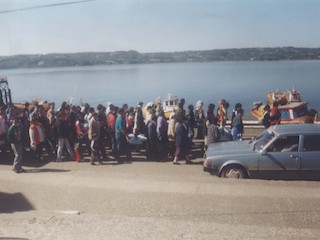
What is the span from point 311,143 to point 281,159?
90cm

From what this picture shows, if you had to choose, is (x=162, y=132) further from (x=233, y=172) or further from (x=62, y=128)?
(x=62, y=128)

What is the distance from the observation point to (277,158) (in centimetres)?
1040

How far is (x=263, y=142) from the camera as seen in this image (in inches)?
428

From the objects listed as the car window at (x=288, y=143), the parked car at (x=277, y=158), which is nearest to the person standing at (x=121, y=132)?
the parked car at (x=277, y=158)

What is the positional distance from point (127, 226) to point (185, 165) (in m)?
4.94

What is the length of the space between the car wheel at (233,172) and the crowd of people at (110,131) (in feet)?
6.28

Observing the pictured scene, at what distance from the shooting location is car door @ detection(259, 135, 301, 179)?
10336 mm

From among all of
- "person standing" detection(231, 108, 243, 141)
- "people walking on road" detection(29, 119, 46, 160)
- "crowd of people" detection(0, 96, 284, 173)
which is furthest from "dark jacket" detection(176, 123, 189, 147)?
"people walking on road" detection(29, 119, 46, 160)

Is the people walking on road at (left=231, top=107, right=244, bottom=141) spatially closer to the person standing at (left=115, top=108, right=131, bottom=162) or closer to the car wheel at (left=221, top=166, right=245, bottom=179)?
the car wheel at (left=221, top=166, right=245, bottom=179)

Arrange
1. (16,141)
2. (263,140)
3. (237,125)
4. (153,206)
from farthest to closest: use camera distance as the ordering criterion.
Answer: (237,125) < (16,141) < (263,140) < (153,206)

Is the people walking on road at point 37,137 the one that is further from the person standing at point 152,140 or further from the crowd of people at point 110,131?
the person standing at point 152,140

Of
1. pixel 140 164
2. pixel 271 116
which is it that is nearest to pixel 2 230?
pixel 140 164

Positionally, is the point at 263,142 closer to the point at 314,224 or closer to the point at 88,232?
the point at 314,224

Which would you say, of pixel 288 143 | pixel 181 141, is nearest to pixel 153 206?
pixel 181 141
